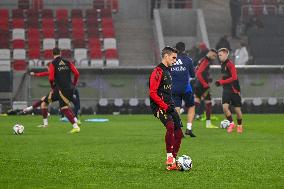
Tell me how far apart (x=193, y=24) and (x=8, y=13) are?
9.76m

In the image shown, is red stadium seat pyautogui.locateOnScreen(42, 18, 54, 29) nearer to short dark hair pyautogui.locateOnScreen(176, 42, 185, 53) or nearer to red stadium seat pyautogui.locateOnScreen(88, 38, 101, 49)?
red stadium seat pyautogui.locateOnScreen(88, 38, 101, 49)

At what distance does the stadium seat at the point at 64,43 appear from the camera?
136 ft

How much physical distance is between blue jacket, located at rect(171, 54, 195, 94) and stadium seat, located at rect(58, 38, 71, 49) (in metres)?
22.3

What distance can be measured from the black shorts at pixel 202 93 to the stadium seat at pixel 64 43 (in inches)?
674

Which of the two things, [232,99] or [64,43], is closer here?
[232,99]

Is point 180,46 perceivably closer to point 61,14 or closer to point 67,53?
point 67,53

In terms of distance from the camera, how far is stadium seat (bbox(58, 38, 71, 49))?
41328 mm

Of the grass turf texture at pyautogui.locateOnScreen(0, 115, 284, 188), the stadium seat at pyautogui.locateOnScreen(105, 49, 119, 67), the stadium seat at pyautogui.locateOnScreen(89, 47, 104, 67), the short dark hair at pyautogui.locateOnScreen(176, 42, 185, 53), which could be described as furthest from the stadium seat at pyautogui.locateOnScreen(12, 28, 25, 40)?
the short dark hair at pyautogui.locateOnScreen(176, 42, 185, 53)

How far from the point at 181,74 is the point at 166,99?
6.76 meters

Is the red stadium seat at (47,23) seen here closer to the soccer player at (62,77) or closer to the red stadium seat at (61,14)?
the red stadium seat at (61,14)

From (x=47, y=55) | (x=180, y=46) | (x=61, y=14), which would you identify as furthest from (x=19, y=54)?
(x=180, y=46)

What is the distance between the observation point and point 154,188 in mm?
9609

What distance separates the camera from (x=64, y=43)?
41.5 meters

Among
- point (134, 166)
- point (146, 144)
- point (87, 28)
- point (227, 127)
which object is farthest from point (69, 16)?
point (134, 166)
